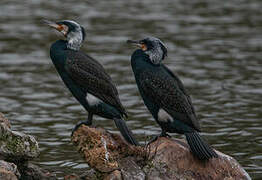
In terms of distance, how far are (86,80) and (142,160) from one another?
119 cm

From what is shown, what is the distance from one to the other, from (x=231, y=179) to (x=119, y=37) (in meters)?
10.7

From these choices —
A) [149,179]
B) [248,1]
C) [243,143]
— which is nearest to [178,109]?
[149,179]

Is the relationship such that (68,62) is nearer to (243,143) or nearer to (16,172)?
(16,172)

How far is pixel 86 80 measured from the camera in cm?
955

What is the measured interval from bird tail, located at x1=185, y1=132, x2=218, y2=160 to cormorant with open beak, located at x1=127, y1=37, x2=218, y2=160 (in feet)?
0.20

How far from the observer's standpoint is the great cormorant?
31.1 ft

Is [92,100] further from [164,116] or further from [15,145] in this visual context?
[15,145]

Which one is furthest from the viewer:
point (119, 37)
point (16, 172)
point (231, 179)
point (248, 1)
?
point (248, 1)

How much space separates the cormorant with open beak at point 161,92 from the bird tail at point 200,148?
6cm

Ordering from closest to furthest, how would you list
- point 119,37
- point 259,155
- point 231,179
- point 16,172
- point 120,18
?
point 16,172 < point 231,179 < point 259,155 < point 119,37 < point 120,18

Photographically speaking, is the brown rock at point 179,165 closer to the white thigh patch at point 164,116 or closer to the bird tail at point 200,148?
the bird tail at point 200,148

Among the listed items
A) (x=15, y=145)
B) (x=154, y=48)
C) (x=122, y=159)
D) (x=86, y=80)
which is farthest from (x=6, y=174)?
(x=154, y=48)

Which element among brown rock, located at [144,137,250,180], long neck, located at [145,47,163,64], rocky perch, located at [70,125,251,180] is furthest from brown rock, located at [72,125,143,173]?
long neck, located at [145,47,163,64]

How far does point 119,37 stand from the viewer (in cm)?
1978
